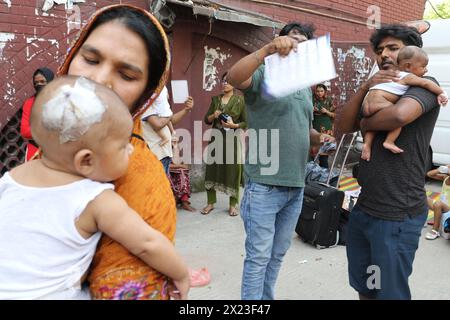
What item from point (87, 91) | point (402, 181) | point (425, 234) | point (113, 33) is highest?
point (113, 33)

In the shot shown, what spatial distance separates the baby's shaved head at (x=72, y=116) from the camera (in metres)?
0.95

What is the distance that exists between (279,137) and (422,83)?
0.89 m

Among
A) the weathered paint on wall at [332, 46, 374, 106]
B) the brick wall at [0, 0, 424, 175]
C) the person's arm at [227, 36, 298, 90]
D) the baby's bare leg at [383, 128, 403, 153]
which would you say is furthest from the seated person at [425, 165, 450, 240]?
the weathered paint on wall at [332, 46, 374, 106]

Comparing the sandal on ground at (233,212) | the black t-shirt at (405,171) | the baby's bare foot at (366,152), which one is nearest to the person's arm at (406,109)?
the black t-shirt at (405,171)

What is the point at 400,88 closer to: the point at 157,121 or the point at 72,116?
the point at 72,116

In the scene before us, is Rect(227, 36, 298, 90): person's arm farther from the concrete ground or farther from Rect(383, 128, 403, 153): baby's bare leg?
the concrete ground

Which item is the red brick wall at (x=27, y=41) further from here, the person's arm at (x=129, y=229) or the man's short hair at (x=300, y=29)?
the person's arm at (x=129, y=229)

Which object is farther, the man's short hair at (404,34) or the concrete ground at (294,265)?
the concrete ground at (294,265)

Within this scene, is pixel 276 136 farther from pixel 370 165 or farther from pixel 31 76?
pixel 31 76

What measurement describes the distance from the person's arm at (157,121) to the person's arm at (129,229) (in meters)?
3.63

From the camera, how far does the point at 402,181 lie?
2.23 metres

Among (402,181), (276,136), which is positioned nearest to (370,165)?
(402,181)

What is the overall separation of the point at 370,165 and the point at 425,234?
3.33 meters

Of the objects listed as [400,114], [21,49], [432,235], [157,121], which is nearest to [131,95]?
[400,114]
